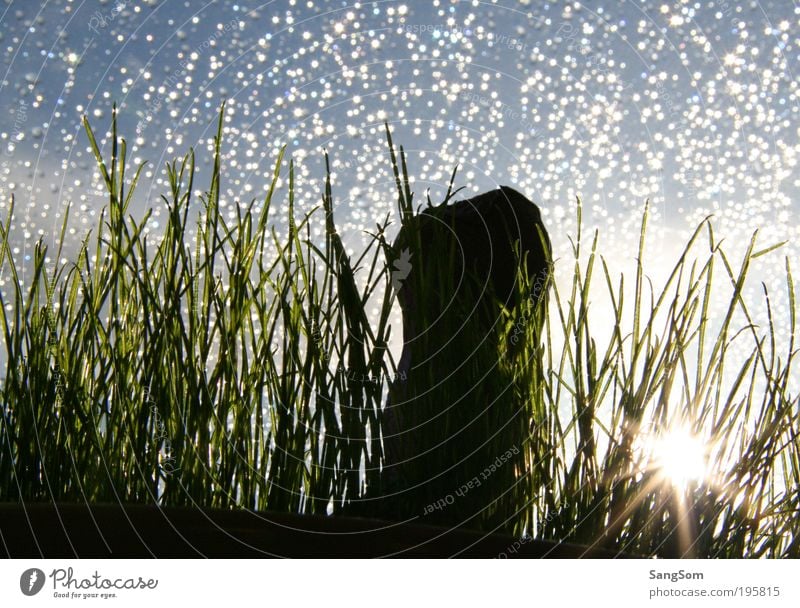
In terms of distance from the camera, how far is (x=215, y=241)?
68 centimetres

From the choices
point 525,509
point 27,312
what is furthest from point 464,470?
point 27,312

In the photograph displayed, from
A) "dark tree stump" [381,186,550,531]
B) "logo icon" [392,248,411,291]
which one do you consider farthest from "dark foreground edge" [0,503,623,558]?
"logo icon" [392,248,411,291]

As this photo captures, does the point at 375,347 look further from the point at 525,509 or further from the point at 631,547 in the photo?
the point at 631,547

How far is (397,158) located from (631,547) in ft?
1.59

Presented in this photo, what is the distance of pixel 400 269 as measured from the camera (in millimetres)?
733

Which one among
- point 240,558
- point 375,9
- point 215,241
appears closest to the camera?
point 240,558

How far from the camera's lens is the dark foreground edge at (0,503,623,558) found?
1.58ft
